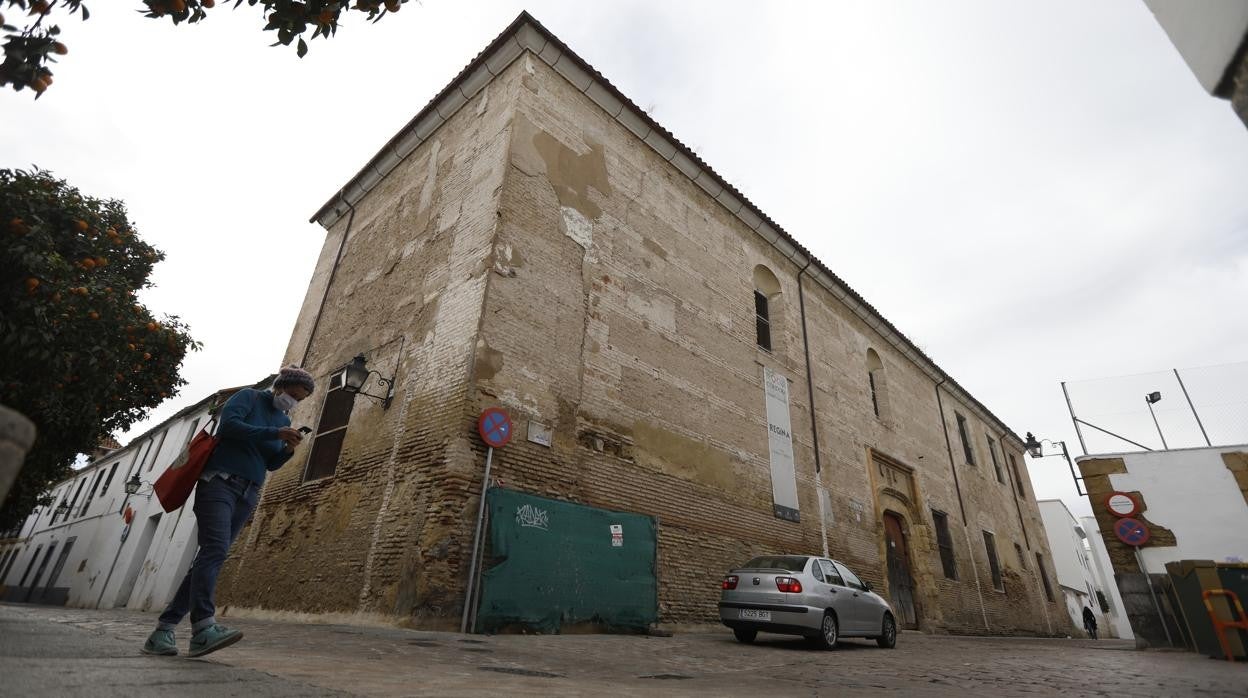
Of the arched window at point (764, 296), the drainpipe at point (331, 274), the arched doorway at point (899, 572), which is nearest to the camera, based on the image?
the drainpipe at point (331, 274)

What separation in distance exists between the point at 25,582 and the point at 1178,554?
128 ft

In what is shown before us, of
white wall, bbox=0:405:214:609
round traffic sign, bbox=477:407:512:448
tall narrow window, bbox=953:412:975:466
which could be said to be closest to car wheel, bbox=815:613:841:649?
round traffic sign, bbox=477:407:512:448

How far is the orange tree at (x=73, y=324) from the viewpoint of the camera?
255 inches

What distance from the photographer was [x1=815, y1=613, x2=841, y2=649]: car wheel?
7441 millimetres

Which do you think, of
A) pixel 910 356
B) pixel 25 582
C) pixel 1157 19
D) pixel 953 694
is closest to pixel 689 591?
pixel 953 694

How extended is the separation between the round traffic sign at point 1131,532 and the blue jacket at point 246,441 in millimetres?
13687

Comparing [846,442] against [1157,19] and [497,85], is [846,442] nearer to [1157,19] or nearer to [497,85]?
[497,85]

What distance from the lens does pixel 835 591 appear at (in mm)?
7969

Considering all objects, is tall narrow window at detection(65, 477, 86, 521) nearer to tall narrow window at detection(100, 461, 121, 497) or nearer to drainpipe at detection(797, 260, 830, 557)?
tall narrow window at detection(100, 461, 121, 497)

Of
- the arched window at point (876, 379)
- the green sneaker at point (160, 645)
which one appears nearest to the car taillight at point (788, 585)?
the green sneaker at point (160, 645)

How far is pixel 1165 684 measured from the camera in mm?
4684

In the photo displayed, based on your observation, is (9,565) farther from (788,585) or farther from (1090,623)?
(1090,623)

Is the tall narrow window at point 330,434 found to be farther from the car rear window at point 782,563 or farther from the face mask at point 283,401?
the car rear window at point 782,563

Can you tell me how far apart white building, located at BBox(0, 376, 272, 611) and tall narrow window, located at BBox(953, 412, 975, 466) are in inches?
840
